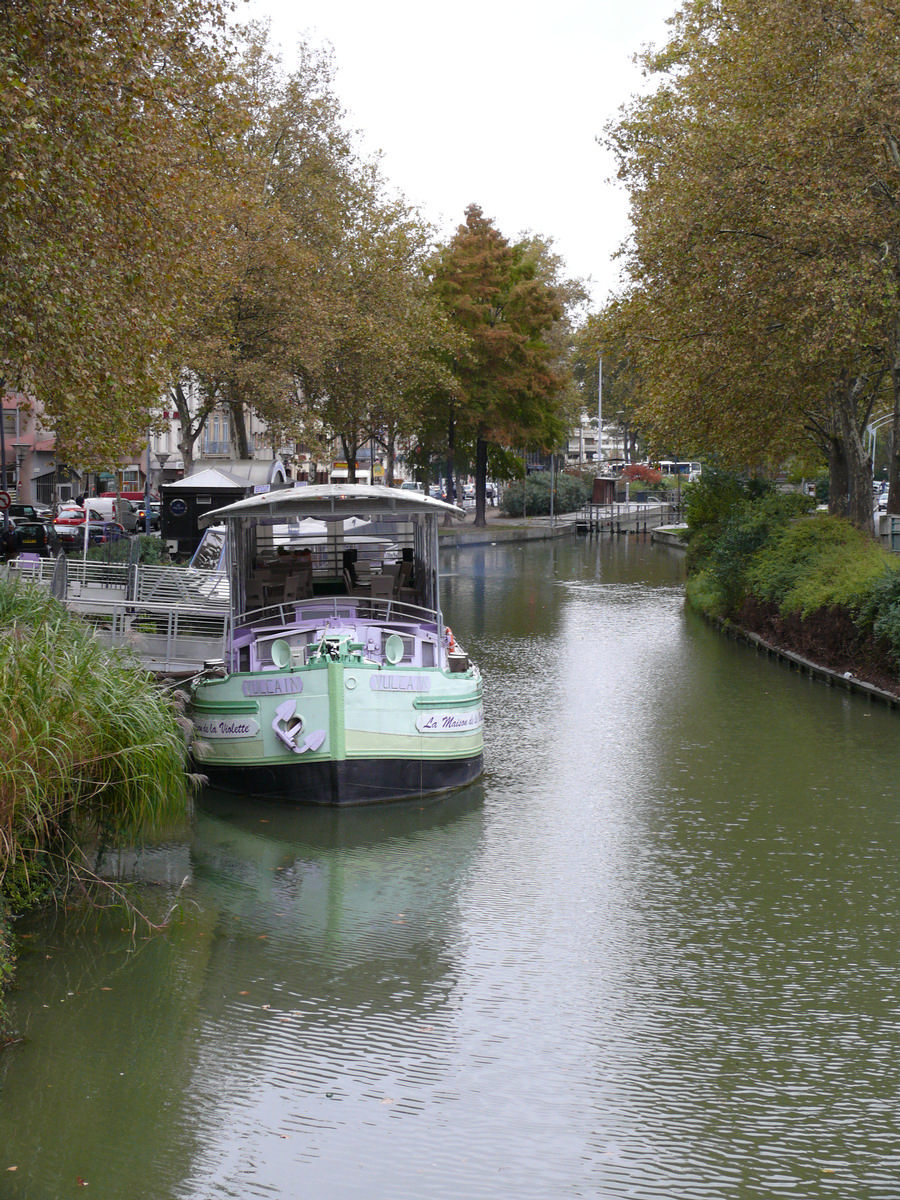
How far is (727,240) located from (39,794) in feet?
65.0

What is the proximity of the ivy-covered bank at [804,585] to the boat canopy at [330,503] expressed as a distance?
759 centimetres

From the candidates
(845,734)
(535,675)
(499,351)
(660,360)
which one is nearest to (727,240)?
(660,360)

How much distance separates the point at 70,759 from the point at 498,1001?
11.5 ft

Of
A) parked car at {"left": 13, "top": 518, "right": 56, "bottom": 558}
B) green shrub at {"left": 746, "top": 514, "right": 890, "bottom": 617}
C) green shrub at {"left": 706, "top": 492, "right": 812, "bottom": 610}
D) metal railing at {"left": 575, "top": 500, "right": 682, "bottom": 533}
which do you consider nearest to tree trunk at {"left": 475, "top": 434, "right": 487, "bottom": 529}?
metal railing at {"left": 575, "top": 500, "right": 682, "bottom": 533}

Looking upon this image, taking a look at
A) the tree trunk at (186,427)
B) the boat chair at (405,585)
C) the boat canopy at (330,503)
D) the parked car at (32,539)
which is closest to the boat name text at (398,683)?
the boat canopy at (330,503)

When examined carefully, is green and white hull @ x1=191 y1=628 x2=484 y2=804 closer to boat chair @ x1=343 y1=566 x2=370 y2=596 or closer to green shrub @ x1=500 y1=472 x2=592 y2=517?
boat chair @ x1=343 y1=566 x2=370 y2=596

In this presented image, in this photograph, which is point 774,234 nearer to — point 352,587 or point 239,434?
point 352,587

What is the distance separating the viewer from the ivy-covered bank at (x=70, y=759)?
29.9 ft

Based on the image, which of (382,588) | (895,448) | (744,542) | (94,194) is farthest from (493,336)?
(94,194)

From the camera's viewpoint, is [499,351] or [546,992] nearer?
[546,992]

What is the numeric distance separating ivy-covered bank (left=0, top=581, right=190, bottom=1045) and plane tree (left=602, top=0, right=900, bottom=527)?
1610cm

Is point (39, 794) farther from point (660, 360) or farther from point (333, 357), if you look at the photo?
point (333, 357)

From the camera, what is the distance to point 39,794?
9250 millimetres

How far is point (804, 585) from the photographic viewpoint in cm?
2431
